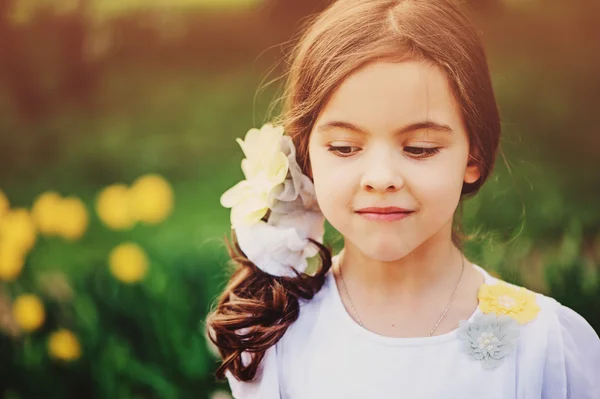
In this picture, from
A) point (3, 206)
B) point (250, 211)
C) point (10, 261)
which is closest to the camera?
point (250, 211)

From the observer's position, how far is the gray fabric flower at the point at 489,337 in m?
1.57

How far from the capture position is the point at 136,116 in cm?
326

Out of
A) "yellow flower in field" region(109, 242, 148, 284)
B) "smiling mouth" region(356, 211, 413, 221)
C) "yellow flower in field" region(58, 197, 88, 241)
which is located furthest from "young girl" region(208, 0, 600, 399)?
"yellow flower in field" region(58, 197, 88, 241)

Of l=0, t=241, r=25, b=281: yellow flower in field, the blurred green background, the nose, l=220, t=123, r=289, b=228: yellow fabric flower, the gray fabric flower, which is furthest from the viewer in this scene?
l=0, t=241, r=25, b=281: yellow flower in field

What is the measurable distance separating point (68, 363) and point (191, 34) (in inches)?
53.7

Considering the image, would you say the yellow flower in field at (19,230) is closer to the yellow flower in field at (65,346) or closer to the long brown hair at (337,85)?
the yellow flower in field at (65,346)

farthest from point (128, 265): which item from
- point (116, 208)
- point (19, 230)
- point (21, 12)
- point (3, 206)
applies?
point (21, 12)

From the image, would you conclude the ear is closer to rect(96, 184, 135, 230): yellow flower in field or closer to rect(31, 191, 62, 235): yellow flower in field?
rect(96, 184, 135, 230): yellow flower in field

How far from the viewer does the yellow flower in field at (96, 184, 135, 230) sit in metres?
2.98

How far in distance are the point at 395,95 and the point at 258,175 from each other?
0.43 metres

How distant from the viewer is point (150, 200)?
118 inches

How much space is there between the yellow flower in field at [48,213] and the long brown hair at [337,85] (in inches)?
54.8

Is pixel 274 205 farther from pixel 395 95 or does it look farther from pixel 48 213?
pixel 48 213

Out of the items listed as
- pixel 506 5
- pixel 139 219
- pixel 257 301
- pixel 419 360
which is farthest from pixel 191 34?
pixel 419 360
